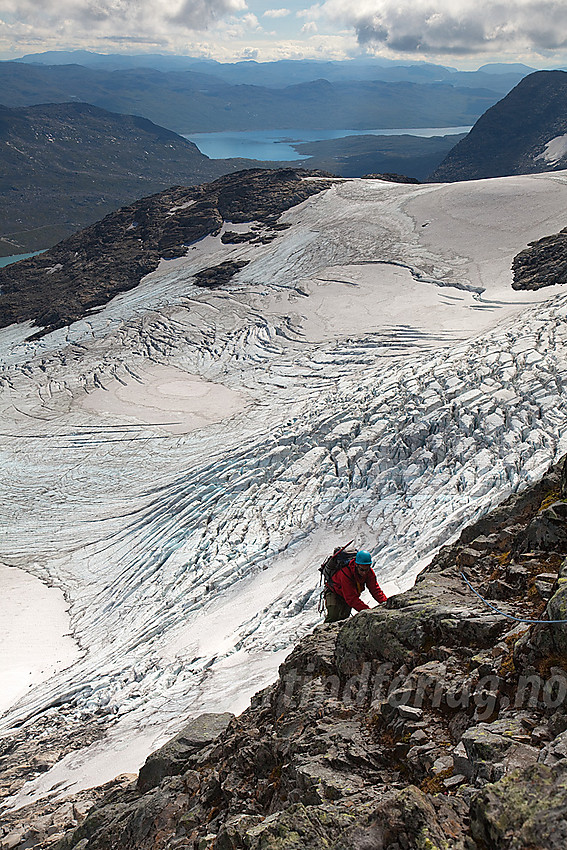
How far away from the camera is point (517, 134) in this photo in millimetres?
163000

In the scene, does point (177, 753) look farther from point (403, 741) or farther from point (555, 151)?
point (555, 151)

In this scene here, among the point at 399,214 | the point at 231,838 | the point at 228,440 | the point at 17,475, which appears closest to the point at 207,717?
the point at 231,838

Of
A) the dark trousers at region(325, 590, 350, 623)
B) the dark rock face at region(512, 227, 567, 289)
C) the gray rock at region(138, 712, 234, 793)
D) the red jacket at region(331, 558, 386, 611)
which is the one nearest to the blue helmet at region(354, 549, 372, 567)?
the red jacket at region(331, 558, 386, 611)

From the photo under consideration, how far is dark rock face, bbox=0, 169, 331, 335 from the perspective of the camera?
4481 centimetres

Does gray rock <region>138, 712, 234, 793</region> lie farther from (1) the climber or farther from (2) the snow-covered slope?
(1) the climber

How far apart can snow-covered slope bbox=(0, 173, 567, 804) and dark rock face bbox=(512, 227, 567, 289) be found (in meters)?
1.08

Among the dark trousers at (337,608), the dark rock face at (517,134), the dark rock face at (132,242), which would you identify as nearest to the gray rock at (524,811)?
the dark trousers at (337,608)

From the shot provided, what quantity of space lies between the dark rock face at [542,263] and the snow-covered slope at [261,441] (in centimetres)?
108

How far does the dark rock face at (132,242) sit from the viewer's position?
147 feet

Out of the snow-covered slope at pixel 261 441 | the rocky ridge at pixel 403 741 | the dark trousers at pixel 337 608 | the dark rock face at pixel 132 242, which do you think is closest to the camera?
the rocky ridge at pixel 403 741

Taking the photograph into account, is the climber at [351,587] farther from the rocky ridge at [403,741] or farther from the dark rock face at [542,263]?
the dark rock face at [542,263]

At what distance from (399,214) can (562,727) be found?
39040mm

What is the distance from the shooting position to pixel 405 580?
441 inches

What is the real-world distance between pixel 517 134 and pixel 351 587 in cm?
18786
